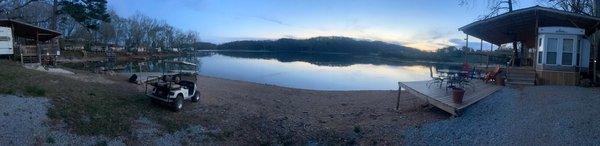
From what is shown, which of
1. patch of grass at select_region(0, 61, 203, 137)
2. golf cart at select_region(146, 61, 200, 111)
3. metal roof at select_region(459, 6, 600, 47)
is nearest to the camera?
patch of grass at select_region(0, 61, 203, 137)

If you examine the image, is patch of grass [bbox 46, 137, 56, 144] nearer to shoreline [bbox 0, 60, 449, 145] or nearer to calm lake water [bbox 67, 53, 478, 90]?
shoreline [bbox 0, 60, 449, 145]

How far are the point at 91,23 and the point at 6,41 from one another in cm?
2597

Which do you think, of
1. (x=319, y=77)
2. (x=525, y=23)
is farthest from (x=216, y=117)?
(x=319, y=77)

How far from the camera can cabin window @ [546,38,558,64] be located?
19.3 m

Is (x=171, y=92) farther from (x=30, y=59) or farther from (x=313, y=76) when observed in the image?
(x=313, y=76)

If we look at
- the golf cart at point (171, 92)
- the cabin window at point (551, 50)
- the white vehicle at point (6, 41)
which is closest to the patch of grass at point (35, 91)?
the golf cart at point (171, 92)

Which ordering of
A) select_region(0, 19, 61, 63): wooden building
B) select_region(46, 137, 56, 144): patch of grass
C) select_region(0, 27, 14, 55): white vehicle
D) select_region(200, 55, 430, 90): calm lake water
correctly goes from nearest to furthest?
select_region(46, 137, 56, 144): patch of grass < select_region(0, 19, 61, 63): wooden building < select_region(0, 27, 14, 55): white vehicle < select_region(200, 55, 430, 90): calm lake water

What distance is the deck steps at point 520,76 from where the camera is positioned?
61.8 feet

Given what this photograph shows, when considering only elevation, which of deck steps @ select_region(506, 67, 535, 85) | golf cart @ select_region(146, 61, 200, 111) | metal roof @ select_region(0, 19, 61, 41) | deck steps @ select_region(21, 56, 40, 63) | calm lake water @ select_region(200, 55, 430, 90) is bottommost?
calm lake water @ select_region(200, 55, 430, 90)

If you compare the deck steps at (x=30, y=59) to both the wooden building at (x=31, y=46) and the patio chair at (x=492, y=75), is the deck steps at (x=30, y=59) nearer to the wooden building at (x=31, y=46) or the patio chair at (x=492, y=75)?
the wooden building at (x=31, y=46)

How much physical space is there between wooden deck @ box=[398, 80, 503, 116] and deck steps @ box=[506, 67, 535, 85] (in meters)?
1.03

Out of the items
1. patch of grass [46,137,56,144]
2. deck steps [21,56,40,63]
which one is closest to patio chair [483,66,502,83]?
patch of grass [46,137,56,144]

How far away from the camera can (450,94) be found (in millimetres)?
17234

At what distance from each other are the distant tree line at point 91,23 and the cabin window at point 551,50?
1625 inches
